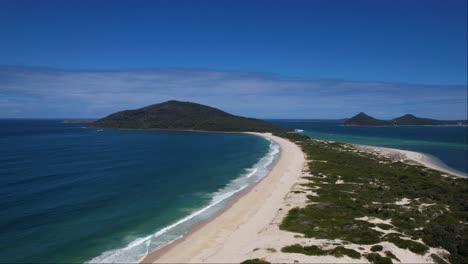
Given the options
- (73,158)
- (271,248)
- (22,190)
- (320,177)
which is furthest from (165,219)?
A: (73,158)

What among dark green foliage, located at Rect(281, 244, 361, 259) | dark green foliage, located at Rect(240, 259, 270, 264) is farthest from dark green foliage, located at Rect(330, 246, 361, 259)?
dark green foliage, located at Rect(240, 259, 270, 264)

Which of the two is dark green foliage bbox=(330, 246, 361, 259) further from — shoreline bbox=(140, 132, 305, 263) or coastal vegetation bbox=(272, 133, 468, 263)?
shoreline bbox=(140, 132, 305, 263)

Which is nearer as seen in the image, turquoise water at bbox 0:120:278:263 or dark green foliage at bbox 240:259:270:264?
dark green foliage at bbox 240:259:270:264

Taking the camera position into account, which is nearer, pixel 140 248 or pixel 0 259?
pixel 0 259

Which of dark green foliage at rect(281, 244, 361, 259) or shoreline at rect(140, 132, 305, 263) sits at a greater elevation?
dark green foliage at rect(281, 244, 361, 259)

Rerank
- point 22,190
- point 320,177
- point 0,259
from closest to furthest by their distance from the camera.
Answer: point 0,259, point 22,190, point 320,177

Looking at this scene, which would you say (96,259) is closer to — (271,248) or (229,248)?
(229,248)
